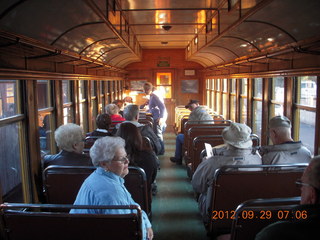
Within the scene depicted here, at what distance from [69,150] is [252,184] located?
175 centimetres

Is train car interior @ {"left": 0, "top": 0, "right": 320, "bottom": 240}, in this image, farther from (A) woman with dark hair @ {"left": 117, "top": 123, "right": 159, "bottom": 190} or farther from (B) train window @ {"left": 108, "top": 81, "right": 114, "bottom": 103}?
(B) train window @ {"left": 108, "top": 81, "right": 114, "bottom": 103}

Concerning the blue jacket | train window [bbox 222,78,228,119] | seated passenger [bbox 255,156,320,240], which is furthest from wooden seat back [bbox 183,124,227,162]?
seated passenger [bbox 255,156,320,240]

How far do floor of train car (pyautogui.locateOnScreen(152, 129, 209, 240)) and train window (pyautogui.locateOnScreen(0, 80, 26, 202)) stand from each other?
159 cm

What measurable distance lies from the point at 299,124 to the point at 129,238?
3.37 metres

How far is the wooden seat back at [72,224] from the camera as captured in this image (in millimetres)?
1893

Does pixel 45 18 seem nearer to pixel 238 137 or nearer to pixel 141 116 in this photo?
pixel 238 137

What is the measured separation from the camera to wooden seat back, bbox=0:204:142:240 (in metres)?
1.89

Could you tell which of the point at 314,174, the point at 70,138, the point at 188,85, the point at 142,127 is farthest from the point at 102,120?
the point at 188,85

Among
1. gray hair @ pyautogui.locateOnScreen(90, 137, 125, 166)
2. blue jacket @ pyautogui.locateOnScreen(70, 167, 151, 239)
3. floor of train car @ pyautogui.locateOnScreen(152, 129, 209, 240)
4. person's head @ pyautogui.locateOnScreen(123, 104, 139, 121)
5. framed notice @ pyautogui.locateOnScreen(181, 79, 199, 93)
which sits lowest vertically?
floor of train car @ pyautogui.locateOnScreen(152, 129, 209, 240)

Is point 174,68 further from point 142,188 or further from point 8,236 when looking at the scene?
point 8,236

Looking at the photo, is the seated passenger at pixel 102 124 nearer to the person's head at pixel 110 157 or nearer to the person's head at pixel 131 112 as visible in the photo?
the person's head at pixel 131 112

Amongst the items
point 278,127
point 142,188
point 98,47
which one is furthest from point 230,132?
point 98,47

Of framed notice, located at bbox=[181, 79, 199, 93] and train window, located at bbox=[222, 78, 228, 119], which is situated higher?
framed notice, located at bbox=[181, 79, 199, 93]

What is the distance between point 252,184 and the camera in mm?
2834
